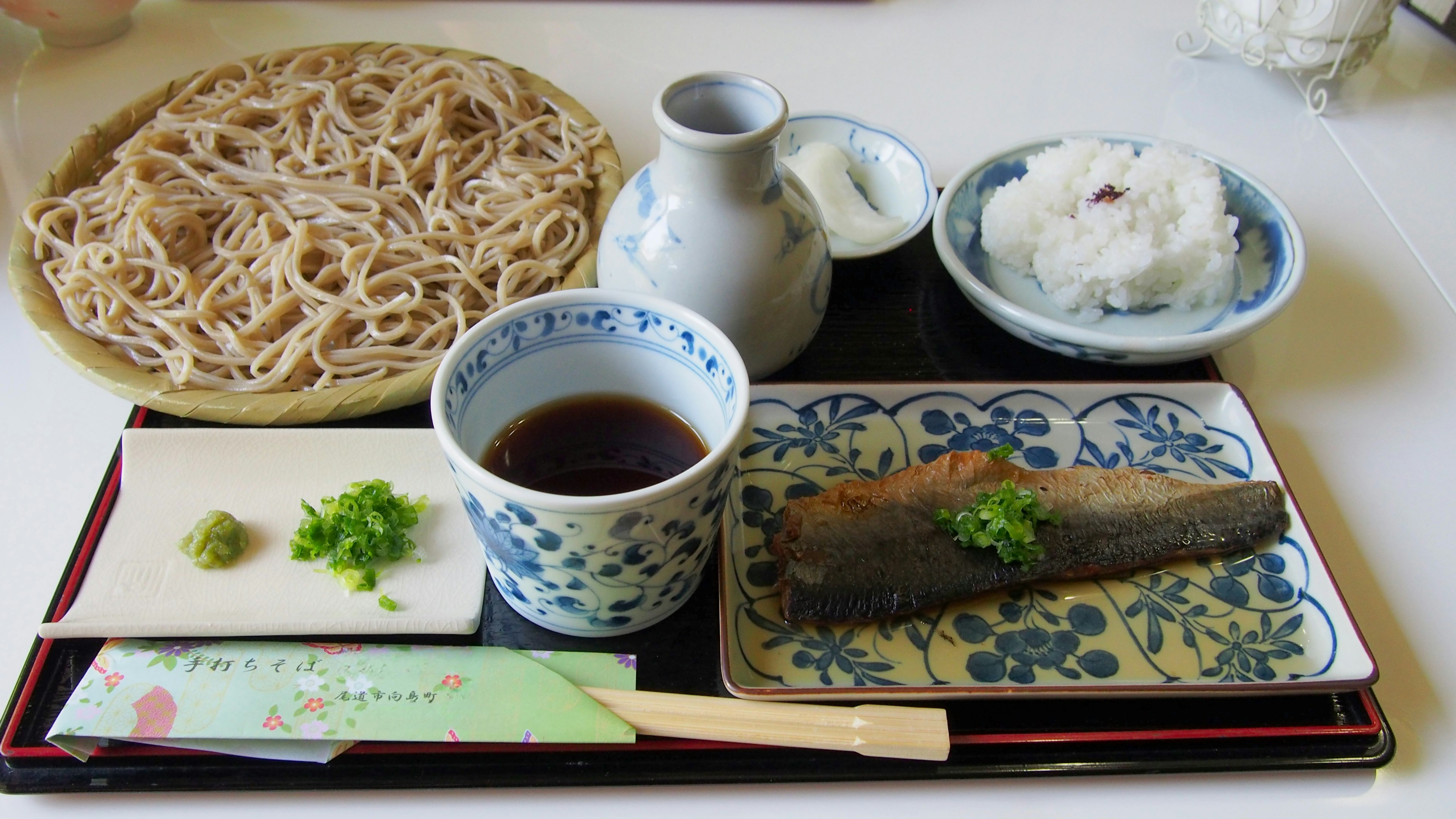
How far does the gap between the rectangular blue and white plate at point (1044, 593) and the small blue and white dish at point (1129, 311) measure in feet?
0.22

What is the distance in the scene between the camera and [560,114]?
1.76 m

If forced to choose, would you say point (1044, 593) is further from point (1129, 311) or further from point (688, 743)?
point (1129, 311)

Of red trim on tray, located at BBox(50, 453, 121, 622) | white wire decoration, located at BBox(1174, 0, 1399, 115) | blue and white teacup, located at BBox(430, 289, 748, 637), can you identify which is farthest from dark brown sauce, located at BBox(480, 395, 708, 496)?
white wire decoration, located at BBox(1174, 0, 1399, 115)

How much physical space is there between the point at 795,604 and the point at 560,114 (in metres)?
1.13

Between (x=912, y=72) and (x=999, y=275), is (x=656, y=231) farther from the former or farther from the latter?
(x=912, y=72)

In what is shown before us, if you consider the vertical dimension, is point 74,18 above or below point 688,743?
above

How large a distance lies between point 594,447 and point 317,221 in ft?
2.56

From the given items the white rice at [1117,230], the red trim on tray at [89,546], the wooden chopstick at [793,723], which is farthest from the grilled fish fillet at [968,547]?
the red trim on tray at [89,546]

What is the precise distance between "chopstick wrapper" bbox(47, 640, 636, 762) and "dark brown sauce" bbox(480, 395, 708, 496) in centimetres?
20

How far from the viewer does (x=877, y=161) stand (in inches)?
68.7

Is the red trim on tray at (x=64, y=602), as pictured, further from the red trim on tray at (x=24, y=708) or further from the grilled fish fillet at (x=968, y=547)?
the grilled fish fillet at (x=968, y=547)

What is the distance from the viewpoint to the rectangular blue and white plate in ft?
3.36

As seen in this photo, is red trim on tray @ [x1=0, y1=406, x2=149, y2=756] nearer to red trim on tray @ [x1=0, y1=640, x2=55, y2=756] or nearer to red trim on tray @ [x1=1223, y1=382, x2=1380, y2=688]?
red trim on tray @ [x1=0, y1=640, x2=55, y2=756]

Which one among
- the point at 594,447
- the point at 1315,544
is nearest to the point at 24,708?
the point at 594,447
